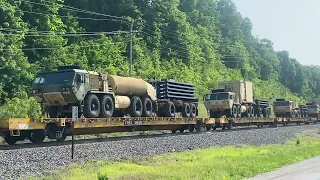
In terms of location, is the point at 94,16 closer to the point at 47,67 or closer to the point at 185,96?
the point at 47,67

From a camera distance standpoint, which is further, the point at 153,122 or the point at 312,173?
the point at 153,122

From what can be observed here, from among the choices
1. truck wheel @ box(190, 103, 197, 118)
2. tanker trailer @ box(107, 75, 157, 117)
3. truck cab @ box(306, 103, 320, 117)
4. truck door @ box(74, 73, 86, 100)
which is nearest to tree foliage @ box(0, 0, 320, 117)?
tanker trailer @ box(107, 75, 157, 117)

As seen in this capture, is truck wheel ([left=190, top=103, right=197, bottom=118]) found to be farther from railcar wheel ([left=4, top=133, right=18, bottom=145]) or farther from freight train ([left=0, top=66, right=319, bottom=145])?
railcar wheel ([left=4, top=133, right=18, bottom=145])

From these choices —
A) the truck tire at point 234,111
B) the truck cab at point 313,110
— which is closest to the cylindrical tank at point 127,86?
the truck tire at point 234,111

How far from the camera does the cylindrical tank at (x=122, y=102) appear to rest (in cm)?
2341

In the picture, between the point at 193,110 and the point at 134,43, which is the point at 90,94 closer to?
the point at 193,110

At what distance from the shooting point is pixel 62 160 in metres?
14.7

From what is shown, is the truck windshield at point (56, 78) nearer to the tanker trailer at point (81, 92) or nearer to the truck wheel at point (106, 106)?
the tanker trailer at point (81, 92)

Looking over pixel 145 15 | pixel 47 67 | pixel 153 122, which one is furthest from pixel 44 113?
pixel 145 15

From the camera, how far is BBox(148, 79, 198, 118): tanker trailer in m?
28.1

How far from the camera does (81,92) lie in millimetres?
20844

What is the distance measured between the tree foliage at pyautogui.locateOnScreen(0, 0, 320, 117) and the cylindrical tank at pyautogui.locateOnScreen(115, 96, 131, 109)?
7.39 meters

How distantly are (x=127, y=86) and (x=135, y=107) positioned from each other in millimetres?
1266

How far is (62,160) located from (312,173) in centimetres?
796
